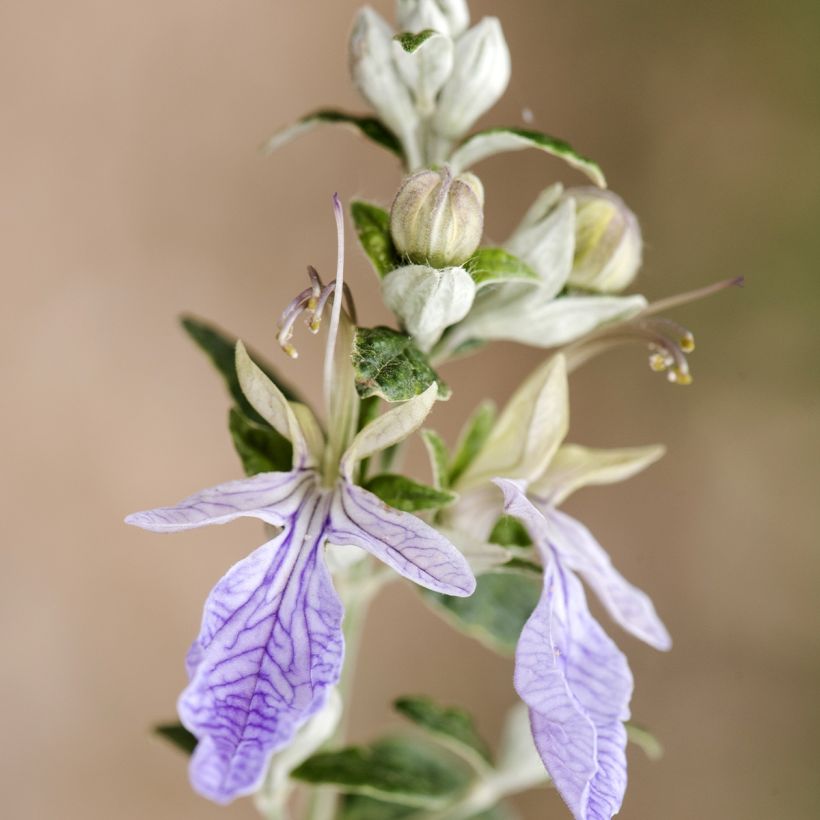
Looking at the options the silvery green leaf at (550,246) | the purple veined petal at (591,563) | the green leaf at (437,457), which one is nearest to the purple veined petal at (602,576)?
the purple veined petal at (591,563)

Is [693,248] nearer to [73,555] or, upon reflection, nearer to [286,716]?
[73,555]

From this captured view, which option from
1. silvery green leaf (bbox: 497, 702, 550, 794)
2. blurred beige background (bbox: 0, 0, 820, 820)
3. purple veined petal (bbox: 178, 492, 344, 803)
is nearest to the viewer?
purple veined petal (bbox: 178, 492, 344, 803)

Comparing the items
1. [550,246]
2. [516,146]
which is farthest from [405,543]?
[516,146]

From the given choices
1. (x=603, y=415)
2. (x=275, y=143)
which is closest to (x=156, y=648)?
(x=603, y=415)

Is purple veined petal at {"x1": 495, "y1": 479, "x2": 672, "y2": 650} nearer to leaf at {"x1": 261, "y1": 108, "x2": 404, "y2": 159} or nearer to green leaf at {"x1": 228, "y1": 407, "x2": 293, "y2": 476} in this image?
green leaf at {"x1": 228, "y1": 407, "x2": 293, "y2": 476}

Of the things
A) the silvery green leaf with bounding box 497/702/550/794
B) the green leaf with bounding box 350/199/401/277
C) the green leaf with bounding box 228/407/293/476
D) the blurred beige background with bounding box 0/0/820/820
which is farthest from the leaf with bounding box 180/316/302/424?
the blurred beige background with bounding box 0/0/820/820

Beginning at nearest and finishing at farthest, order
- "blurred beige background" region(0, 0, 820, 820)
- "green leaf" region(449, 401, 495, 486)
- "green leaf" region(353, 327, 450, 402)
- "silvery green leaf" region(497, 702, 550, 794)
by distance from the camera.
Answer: "green leaf" region(353, 327, 450, 402) < "green leaf" region(449, 401, 495, 486) < "silvery green leaf" region(497, 702, 550, 794) < "blurred beige background" region(0, 0, 820, 820)

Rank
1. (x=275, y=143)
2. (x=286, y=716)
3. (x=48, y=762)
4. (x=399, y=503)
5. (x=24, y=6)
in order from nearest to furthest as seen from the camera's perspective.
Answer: (x=286, y=716) → (x=399, y=503) → (x=275, y=143) → (x=48, y=762) → (x=24, y=6)
